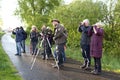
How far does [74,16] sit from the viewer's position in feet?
84.9

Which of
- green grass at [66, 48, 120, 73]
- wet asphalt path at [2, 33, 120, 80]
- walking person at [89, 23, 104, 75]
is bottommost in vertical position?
green grass at [66, 48, 120, 73]

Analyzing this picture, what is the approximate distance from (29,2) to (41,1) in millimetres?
1906

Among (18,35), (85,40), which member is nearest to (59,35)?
(85,40)

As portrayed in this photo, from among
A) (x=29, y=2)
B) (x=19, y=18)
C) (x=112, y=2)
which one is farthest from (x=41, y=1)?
(x=112, y=2)

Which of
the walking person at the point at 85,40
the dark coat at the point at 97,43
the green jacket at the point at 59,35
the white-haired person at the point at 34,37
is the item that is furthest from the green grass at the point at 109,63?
the white-haired person at the point at 34,37

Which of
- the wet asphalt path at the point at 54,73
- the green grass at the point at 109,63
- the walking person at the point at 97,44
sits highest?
the walking person at the point at 97,44

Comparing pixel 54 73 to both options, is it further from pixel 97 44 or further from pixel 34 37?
pixel 34 37

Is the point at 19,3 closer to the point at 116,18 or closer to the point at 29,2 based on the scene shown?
the point at 29,2

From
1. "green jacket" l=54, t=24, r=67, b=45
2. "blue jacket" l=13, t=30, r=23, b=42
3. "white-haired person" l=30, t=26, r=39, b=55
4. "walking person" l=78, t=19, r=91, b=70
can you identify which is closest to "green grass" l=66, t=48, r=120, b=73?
"walking person" l=78, t=19, r=91, b=70

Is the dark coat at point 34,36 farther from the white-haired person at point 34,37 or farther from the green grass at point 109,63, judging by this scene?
the green grass at point 109,63

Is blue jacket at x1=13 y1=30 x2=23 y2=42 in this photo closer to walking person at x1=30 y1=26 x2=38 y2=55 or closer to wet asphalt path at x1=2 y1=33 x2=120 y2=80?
walking person at x1=30 y1=26 x2=38 y2=55

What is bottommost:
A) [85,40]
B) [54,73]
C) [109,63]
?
[109,63]

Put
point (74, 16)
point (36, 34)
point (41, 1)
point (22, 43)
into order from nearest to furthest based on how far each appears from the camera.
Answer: point (36, 34) < point (22, 43) < point (74, 16) < point (41, 1)

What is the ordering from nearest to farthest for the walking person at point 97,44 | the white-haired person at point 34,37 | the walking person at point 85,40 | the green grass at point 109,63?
the walking person at point 97,44 < the walking person at point 85,40 < the green grass at point 109,63 < the white-haired person at point 34,37
